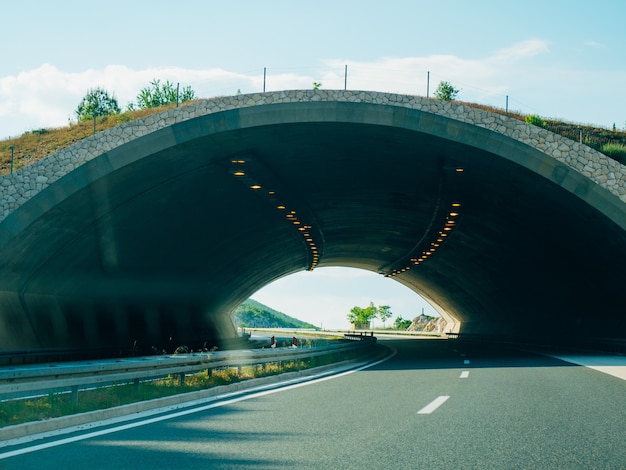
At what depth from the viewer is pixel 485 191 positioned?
27484 millimetres

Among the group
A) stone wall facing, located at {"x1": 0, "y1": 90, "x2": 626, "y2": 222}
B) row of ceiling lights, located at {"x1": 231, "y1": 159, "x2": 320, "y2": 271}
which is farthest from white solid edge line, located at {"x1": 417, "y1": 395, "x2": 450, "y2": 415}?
row of ceiling lights, located at {"x1": 231, "y1": 159, "x2": 320, "y2": 271}

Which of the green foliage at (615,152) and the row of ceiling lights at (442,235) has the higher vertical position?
the green foliage at (615,152)

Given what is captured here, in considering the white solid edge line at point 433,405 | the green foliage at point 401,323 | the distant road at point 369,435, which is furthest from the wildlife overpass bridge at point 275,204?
the green foliage at point 401,323

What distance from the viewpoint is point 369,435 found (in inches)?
321

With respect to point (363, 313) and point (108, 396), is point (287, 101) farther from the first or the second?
point (363, 313)

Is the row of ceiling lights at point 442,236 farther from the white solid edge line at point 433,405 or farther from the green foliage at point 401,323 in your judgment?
the green foliage at point 401,323

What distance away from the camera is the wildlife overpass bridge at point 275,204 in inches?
→ 842

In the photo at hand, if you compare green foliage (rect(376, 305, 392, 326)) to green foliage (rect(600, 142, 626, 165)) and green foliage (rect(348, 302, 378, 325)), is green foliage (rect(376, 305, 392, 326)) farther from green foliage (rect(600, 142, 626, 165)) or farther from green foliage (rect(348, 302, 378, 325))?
green foliage (rect(600, 142, 626, 165))

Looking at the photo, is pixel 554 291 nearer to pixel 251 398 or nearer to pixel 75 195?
pixel 75 195

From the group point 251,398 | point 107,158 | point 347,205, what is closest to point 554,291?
point 347,205

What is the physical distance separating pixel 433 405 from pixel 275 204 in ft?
67.7

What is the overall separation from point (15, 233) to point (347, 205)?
17334mm

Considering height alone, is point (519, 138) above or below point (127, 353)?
above

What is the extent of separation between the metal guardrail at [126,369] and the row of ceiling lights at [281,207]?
6428 mm
